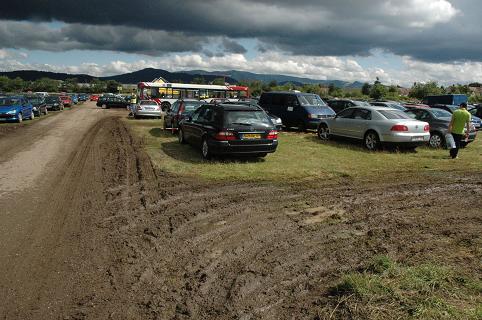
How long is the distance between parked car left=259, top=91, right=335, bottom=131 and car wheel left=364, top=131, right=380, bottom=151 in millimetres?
4809

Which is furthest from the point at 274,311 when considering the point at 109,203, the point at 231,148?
the point at 231,148

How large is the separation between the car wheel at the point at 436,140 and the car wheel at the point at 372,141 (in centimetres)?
280

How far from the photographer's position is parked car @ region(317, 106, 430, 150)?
44.7ft

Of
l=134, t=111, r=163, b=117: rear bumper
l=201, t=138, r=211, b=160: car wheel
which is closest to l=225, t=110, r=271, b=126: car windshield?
l=201, t=138, r=211, b=160: car wheel

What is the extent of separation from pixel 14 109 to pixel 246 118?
18.9 m

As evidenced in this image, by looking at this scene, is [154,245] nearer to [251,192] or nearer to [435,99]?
[251,192]

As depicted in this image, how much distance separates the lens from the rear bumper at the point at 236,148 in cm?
1110

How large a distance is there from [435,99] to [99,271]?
130ft

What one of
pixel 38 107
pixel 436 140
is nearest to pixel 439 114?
pixel 436 140

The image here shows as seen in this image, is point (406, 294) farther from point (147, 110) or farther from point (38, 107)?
point (38, 107)

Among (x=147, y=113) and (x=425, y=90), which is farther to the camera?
(x=425, y=90)

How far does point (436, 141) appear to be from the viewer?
15531 millimetres

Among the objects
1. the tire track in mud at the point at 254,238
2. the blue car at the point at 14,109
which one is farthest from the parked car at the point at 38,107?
the tire track in mud at the point at 254,238

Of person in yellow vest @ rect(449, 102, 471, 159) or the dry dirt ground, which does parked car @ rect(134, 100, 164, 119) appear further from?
person in yellow vest @ rect(449, 102, 471, 159)
